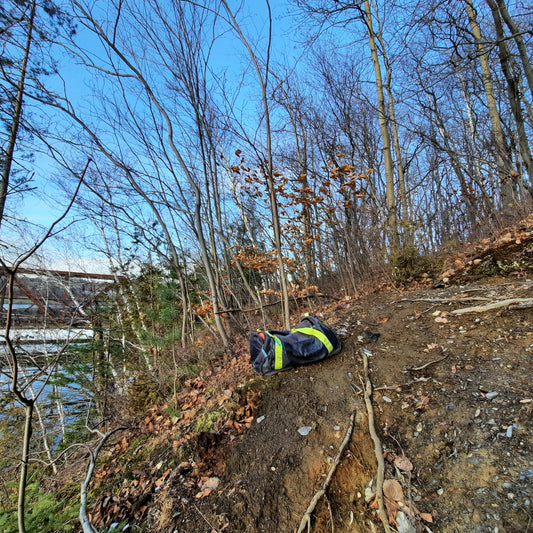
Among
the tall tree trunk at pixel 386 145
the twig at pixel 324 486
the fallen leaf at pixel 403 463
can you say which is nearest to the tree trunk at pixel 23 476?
the twig at pixel 324 486

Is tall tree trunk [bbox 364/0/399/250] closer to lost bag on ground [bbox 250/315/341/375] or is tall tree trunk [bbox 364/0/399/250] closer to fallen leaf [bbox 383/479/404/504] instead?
lost bag on ground [bbox 250/315/341/375]

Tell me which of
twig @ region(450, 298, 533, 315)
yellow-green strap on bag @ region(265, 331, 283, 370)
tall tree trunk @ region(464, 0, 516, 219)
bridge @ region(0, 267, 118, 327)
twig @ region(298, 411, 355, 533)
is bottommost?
twig @ region(298, 411, 355, 533)

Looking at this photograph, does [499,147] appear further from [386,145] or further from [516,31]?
[386,145]

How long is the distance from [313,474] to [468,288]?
131 inches

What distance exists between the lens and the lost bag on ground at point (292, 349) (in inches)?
120

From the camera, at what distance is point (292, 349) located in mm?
3066

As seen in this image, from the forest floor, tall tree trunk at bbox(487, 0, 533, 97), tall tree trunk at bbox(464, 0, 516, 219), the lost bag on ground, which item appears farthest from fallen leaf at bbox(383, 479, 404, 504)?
tall tree trunk at bbox(487, 0, 533, 97)

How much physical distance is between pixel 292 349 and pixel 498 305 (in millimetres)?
2362

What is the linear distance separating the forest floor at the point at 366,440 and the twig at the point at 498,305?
2 centimetres

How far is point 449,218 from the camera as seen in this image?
38.5ft

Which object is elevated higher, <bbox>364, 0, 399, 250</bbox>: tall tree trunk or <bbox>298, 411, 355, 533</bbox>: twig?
<bbox>364, 0, 399, 250</bbox>: tall tree trunk

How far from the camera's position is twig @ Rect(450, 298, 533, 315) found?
2.78 m

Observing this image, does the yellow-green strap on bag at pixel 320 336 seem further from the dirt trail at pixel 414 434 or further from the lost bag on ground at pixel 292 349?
the dirt trail at pixel 414 434

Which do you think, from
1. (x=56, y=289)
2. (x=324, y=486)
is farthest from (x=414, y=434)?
(x=56, y=289)
